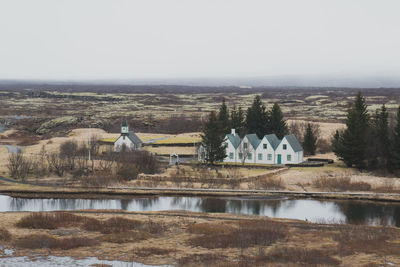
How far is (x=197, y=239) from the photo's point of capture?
37.4 m

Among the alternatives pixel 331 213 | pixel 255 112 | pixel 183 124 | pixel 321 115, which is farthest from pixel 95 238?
pixel 321 115

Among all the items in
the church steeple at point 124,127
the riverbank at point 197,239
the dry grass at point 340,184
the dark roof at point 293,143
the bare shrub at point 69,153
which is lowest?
the dry grass at point 340,184

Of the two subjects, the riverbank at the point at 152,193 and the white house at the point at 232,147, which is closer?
the riverbank at the point at 152,193

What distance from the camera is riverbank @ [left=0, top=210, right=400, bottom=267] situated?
3309 centimetres

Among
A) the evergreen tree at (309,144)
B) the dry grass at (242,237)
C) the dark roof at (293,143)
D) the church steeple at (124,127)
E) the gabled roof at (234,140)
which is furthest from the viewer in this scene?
the evergreen tree at (309,144)

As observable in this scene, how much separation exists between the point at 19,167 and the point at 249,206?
30.9m

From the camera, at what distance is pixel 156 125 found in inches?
5182

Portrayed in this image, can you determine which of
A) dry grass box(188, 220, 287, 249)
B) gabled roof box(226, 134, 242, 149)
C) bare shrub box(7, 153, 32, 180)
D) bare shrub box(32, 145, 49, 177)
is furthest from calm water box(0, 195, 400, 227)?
gabled roof box(226, 134, 242, 149)

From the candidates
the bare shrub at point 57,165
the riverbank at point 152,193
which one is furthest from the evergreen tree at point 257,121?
the bare shrub at point 57,165

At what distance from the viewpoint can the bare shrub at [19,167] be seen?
66.7 meters

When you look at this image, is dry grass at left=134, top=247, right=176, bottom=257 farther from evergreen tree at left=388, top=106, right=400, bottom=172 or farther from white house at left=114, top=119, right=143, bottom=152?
white house at left=114, top=119, right=143, bottom=152

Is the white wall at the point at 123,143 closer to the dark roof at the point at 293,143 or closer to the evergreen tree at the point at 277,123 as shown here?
the dark roof at the point at 293,143

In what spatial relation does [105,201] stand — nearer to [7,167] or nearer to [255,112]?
[7,167]

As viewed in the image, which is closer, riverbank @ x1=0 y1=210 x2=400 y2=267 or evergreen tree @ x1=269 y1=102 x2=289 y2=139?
riverbank @ x1=0 y1=210 x2=400 y2=267
